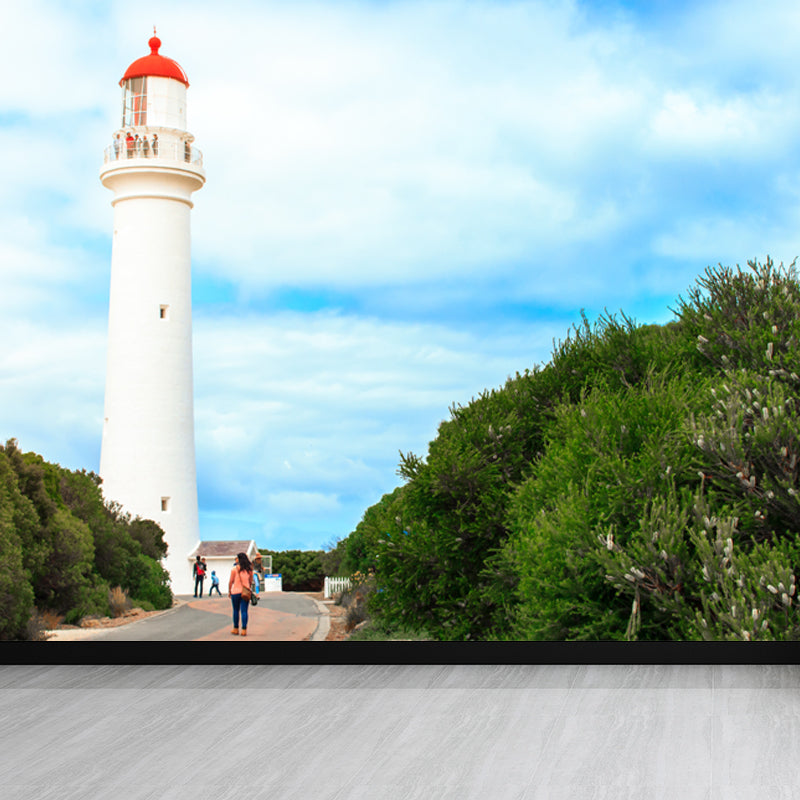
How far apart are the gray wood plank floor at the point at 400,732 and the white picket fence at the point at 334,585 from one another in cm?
261

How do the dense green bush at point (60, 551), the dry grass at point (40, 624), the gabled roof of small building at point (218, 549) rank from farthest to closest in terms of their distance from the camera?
the gabled roof of small building at point (218, 549) → the dense green bush at point (60, 551) → the dry grass at point (40, 624)

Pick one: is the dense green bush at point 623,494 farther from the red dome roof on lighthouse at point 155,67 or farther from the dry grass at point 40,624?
the red dome roof on lighthouse at point 155,67

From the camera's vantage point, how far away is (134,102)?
779 centimetres

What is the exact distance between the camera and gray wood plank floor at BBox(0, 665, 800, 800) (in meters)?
2.11

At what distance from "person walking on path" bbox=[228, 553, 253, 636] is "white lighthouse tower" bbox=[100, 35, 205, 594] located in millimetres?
1542

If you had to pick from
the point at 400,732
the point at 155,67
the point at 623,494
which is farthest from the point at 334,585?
the point at 155,67

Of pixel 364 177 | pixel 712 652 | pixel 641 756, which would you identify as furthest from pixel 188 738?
pixel 364 177

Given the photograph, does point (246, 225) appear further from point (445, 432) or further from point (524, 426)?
point (524, 426)

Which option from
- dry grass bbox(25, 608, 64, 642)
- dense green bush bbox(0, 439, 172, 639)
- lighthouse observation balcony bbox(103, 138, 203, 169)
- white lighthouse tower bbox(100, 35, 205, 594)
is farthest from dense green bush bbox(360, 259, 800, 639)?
lighthouse observation balcony bbox(103, 138, 203, 169)

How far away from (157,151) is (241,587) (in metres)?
4.65

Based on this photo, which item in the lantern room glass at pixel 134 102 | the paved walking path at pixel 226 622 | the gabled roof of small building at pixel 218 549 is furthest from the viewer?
the lantern room glass at pixel 134 102

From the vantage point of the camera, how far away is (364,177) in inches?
218

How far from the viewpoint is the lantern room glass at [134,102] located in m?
7.15

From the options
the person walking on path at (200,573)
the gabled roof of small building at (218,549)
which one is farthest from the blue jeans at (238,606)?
the person walking on path at (200,573)
